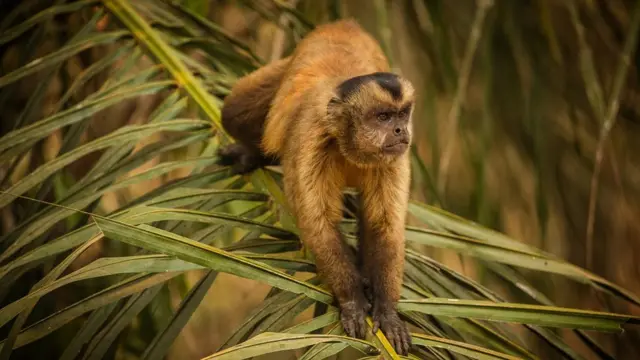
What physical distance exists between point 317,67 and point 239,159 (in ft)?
1.32

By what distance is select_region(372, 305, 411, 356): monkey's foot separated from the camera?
1615mm

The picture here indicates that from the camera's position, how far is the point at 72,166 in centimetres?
330

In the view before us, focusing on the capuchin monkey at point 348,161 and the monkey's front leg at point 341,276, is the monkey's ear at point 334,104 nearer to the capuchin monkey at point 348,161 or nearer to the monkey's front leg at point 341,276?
the capuchin monkey at point 348,161

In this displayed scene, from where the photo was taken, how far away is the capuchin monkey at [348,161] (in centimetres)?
186

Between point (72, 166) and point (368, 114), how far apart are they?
6.12 feet

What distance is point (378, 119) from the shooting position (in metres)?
2.00

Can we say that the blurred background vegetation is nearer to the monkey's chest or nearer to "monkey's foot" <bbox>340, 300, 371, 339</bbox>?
the monkey's chest

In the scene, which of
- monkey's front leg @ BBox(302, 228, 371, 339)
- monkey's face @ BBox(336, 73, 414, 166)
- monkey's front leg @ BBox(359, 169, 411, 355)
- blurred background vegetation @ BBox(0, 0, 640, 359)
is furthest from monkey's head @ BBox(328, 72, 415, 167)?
blurred background vegetation @ BBox(0, 0, 640, 359)

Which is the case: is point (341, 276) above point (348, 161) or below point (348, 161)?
below

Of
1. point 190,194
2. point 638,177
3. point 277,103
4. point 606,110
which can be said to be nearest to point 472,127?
point 606,110

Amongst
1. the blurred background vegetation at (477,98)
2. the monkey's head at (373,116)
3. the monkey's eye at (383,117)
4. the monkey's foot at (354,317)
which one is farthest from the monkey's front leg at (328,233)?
the blurred background vegetation at (477,98)

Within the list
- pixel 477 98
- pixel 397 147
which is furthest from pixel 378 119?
pixel 477 98

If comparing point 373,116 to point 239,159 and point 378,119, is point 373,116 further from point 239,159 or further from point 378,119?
point 239,159

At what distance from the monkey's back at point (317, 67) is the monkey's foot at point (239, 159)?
0.07 metres
